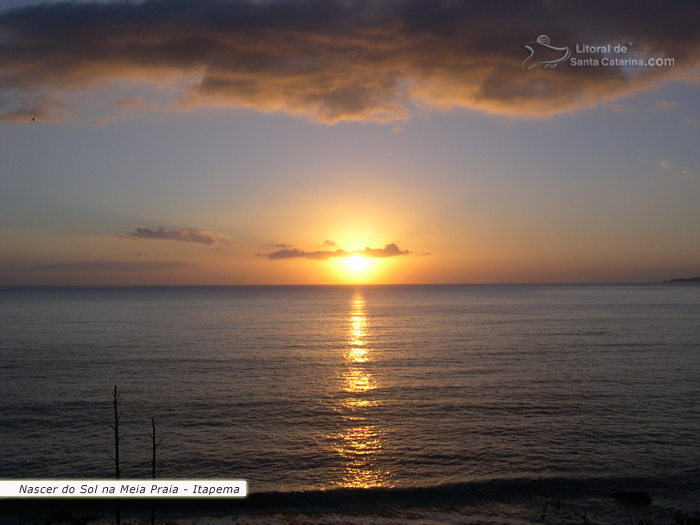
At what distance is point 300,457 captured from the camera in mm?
30688

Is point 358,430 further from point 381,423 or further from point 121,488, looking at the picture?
point 121,488

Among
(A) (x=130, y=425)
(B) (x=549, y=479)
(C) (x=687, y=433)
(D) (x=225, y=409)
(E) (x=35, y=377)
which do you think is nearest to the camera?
(B) (x=549, y=479)

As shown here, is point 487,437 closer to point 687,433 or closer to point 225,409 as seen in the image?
point 687,433

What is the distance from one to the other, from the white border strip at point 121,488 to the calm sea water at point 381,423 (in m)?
1.28

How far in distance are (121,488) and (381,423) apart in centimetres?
1918

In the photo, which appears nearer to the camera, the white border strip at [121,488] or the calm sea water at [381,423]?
the white border strip at [121,488]

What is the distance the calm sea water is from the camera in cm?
2669

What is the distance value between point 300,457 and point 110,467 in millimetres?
12320

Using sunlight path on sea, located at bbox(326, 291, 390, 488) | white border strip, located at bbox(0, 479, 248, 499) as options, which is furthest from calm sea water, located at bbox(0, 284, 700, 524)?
white border strip, located at bbox(0, 479, 248, 499)

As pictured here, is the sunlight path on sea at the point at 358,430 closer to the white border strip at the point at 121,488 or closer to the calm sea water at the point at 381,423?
the calm sea water at the point at 381,423

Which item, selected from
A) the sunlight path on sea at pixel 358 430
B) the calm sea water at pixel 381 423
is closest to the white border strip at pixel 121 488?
the calm sea water at pixel 381 423

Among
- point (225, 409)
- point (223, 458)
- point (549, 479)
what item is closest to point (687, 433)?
point (549, 479)

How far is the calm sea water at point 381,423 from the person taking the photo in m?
26.7

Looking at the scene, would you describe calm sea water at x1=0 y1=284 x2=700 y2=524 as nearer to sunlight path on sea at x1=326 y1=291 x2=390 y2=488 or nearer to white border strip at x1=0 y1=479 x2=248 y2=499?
sunlight path on sea at x1=326 y1=291 x2=390 y2=488
